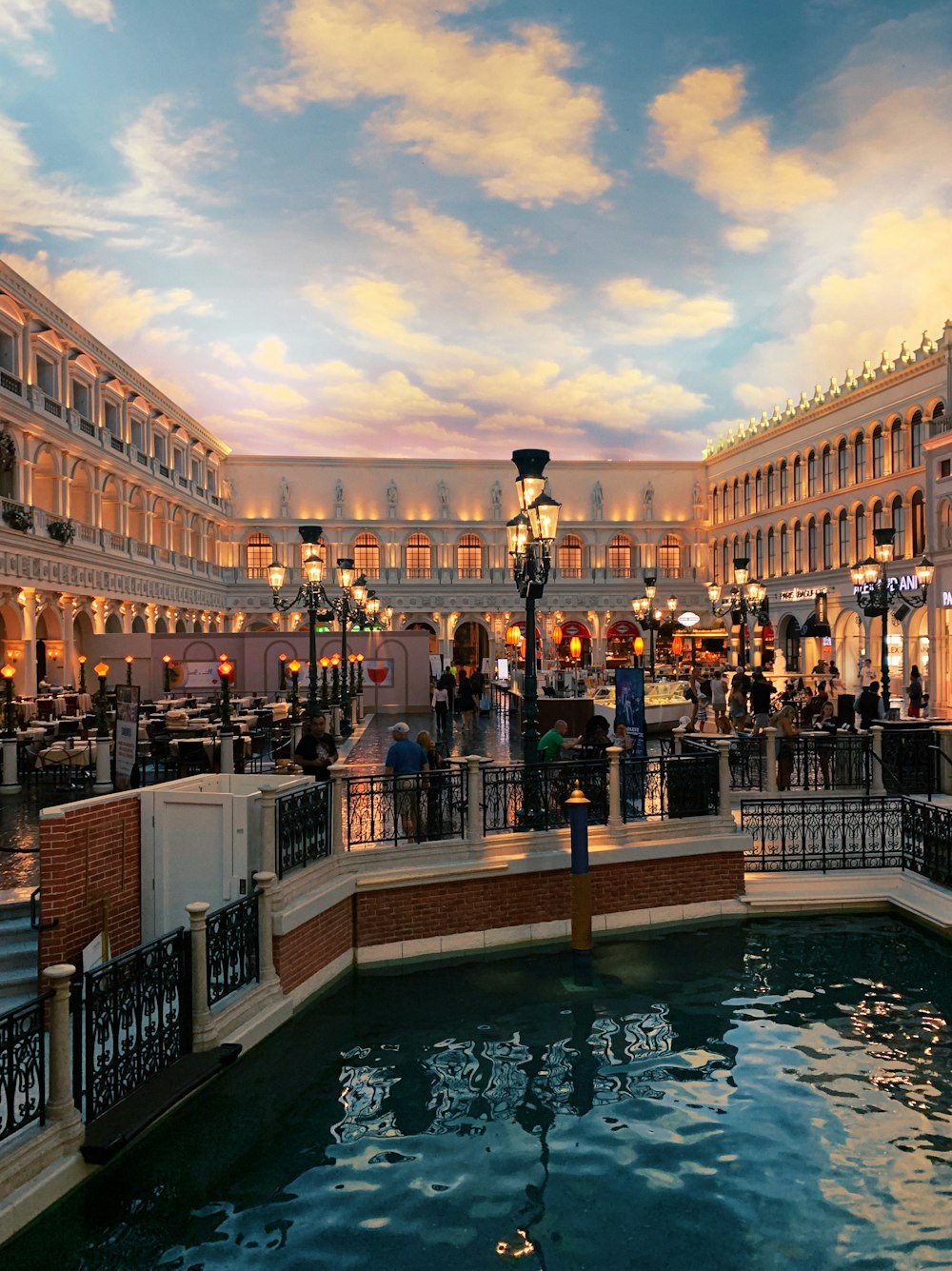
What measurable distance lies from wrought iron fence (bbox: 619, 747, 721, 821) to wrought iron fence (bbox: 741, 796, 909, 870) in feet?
2.47

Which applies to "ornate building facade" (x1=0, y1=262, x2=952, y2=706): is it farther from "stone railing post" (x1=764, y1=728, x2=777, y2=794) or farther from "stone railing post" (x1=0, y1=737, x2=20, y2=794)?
"stone railing post" (x1=764, y1=728, x2=777, y2=794)

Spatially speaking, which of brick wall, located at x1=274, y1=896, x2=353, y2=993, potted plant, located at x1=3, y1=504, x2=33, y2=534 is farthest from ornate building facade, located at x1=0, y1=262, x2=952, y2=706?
brick wall, located at x1=274, y1=896, x2=353, y2=993

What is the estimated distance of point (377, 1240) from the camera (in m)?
5.51

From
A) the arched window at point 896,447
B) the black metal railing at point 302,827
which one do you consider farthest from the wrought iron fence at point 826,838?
the arched window at point 896,447

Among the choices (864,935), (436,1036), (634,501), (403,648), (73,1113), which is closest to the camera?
(73,1113)

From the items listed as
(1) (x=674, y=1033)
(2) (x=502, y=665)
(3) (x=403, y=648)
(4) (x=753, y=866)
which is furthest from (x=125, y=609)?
(1) (x=674, y=1033)

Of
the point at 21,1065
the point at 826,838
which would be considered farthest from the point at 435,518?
the point at 21,1065

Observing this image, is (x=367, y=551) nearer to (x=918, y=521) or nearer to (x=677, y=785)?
(x=918, y=521)

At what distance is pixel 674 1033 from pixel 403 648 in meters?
28.3

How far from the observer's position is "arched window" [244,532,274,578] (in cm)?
6056

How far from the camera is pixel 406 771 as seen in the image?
36.0 ft

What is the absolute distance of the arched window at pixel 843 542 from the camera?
43.5 meters

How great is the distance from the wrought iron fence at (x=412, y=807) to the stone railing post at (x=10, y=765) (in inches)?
277

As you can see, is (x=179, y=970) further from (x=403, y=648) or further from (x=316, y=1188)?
(x=403, y=648)
